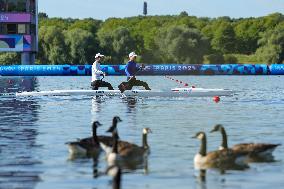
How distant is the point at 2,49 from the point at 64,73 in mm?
10753

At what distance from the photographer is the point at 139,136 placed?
30172mm

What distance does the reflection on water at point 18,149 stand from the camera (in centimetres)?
2031

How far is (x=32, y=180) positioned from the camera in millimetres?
20156

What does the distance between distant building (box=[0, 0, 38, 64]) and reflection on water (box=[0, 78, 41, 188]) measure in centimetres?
9420

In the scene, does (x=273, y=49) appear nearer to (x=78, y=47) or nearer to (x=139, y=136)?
(x=78, y=47)

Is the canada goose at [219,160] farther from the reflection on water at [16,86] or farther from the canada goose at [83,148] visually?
the reflection on water at [16,86]

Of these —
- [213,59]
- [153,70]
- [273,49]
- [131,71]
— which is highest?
[273,49]

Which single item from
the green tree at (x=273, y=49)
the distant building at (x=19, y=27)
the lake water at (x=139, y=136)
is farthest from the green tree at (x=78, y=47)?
the lake water at (x=139, y=136)

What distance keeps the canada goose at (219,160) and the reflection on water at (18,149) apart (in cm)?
412

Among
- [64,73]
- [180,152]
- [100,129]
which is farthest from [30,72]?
[180,152]

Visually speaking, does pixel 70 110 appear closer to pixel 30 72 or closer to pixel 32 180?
pixel 32 180

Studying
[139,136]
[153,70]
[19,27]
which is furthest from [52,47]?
[139,136]

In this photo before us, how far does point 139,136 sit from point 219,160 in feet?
27.7

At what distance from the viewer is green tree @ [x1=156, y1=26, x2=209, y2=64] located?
187m
